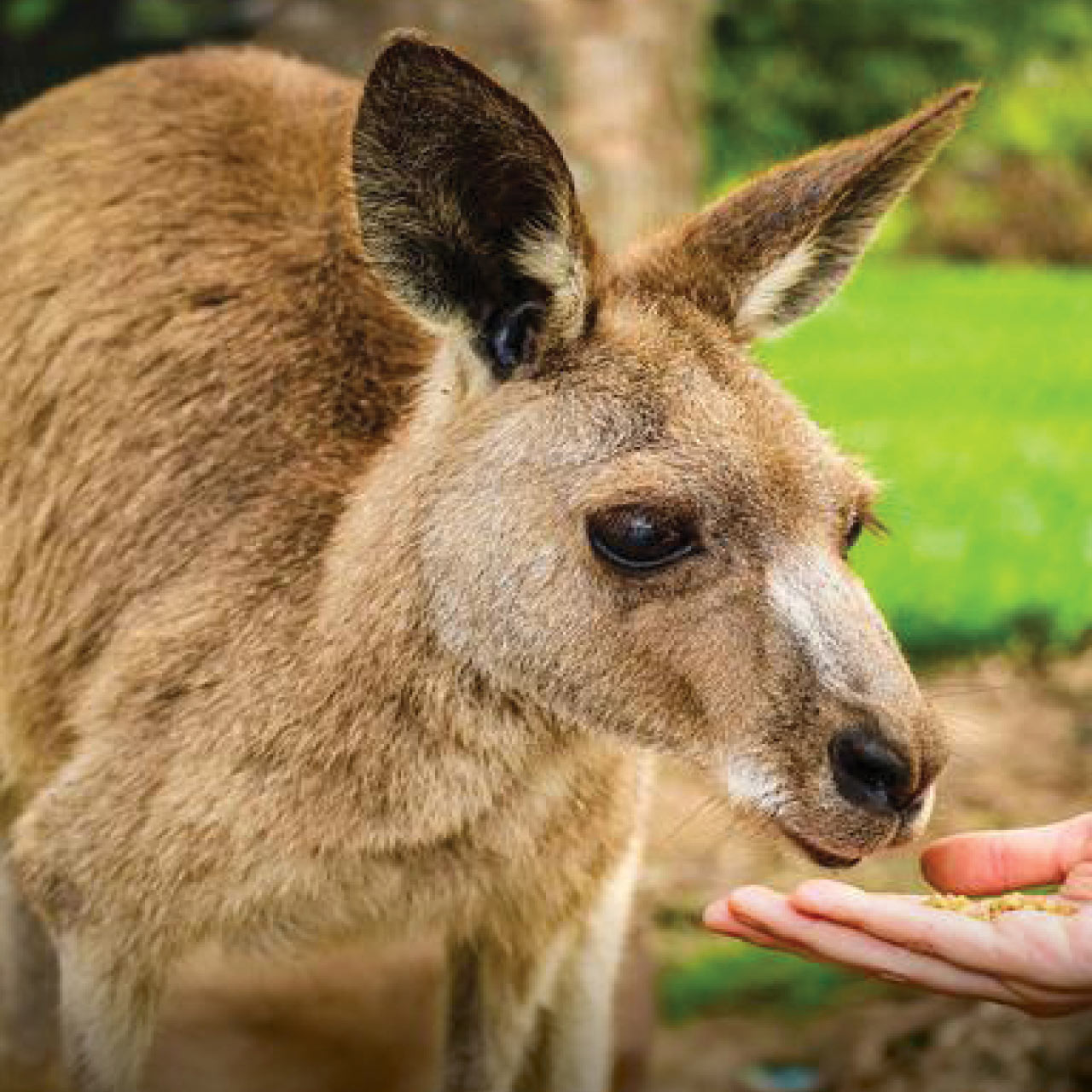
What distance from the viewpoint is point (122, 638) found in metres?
4.38

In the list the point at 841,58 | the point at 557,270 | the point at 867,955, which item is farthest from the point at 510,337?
the point at 841,58

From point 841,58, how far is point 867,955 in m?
14.9

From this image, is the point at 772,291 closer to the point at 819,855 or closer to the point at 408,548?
the point at 408,548

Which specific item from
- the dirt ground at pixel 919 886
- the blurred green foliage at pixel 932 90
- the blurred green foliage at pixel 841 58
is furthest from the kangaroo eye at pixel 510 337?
the blurred green foliage at pixel 841 58

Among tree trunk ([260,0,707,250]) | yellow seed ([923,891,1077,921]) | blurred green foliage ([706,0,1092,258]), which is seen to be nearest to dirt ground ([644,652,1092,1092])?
yellow seed ([923,891,1077,921])

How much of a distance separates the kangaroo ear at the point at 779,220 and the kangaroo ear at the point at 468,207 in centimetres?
24

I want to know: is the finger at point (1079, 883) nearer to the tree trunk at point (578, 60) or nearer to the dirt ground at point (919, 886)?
the dirt ground at point (919, 886)

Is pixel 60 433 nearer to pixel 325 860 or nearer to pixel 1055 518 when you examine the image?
pixel 325 860

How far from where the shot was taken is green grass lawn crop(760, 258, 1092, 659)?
352 inches

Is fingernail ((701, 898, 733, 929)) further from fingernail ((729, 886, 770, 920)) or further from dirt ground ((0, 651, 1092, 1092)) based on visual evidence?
dirt ground ((0, 651, 1092, 1092))

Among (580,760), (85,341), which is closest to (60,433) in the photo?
(85,341)

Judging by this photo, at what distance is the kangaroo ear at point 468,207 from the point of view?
3523 millimetres

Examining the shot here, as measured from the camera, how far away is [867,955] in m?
3.56

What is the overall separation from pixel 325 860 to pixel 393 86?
1.45 metres
